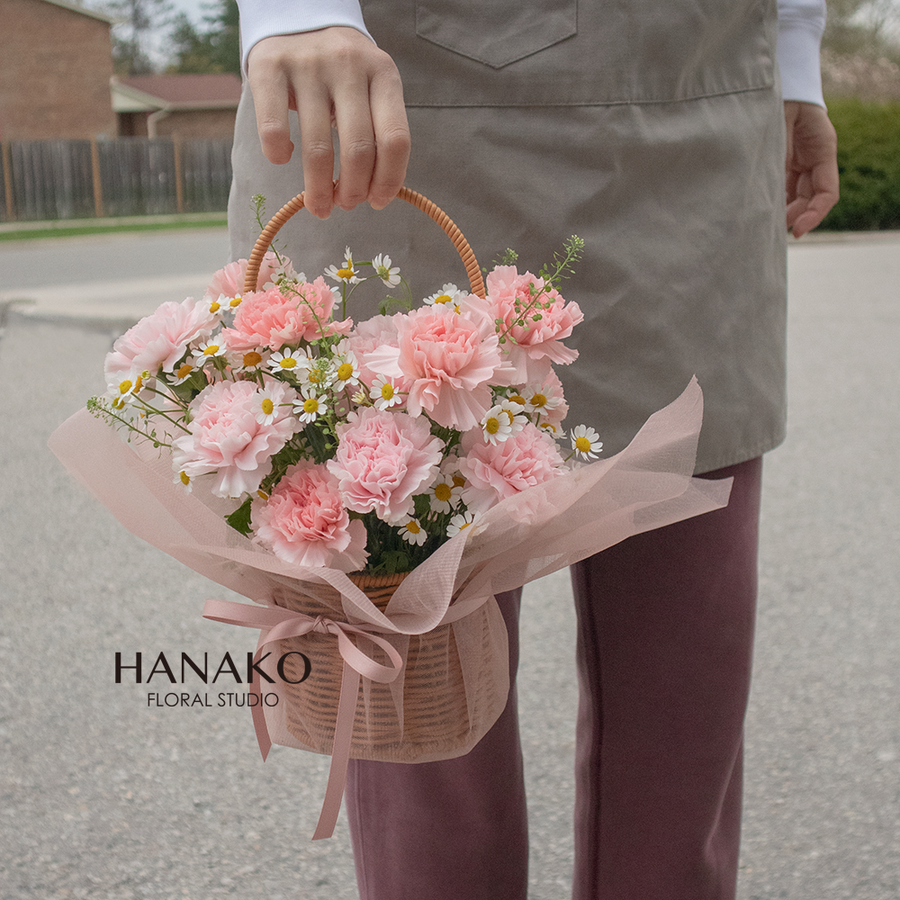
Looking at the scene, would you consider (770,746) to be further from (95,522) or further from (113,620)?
(95,522)

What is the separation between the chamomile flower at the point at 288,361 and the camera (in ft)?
2.61

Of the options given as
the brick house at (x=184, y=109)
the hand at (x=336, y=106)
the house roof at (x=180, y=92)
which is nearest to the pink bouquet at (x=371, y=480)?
the hand at (x=336, y=106)

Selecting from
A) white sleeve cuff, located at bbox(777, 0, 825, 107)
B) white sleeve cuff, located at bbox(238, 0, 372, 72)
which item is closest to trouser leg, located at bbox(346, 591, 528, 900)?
white sleeve cuff, located at bbox(238, 0, 372, 72)

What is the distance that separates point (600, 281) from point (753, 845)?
123 cm

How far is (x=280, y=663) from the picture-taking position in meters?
0.86

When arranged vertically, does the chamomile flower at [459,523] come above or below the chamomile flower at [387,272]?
below

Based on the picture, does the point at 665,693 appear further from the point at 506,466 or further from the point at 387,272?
the point at 387,272

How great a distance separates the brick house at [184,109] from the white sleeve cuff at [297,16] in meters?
29.2

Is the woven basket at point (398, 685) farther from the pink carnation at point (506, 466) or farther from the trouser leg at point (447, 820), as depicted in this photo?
the trouser leg at point (447, 820)

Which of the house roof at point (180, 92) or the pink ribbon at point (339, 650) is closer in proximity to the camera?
the pink ribbon at point (339, 650)

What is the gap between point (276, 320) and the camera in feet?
2.68

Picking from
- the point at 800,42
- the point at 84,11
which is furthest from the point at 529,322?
the point at 84,11

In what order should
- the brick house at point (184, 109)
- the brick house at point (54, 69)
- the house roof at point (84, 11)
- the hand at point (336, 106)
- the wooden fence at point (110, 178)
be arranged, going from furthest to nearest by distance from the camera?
the brick house at point (184, 109) < the house roof at point (84, 11) < the brick house at point (54, 69) < the wooden fence at point (110, 178) < the hand at point (336, 106)

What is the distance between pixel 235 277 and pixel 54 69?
85.8 feet
